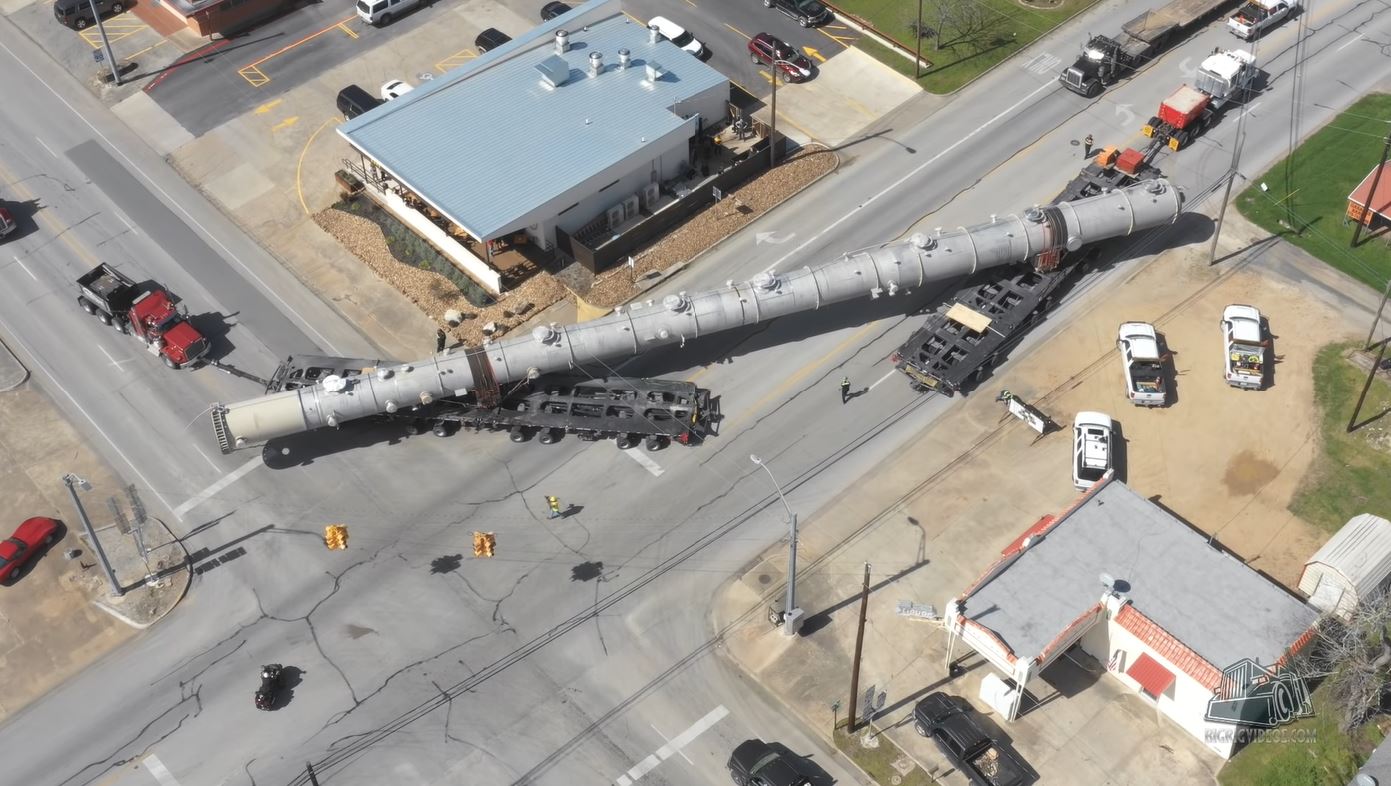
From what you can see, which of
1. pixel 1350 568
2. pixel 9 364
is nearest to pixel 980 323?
pixel 1350 568

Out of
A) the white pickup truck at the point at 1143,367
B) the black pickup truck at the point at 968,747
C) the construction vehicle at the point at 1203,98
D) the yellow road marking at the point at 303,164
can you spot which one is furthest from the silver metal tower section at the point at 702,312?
the black pickup truck at the point at 968,747

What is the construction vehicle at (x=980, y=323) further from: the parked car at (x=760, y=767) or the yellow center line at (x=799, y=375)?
the parked car at (x=760, y=767)

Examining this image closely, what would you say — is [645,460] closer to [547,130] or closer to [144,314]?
[547,130]

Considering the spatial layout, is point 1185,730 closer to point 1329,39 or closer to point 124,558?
point 124,558

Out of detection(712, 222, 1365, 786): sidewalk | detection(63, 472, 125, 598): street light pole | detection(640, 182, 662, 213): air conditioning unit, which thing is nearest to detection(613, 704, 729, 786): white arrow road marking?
detection(712, 222, 1365, 786): sidewalk

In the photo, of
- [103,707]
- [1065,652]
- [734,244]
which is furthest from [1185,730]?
[103,707]

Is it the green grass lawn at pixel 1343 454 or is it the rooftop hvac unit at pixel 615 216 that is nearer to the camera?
the green grass lawn at pixel 1343 454
